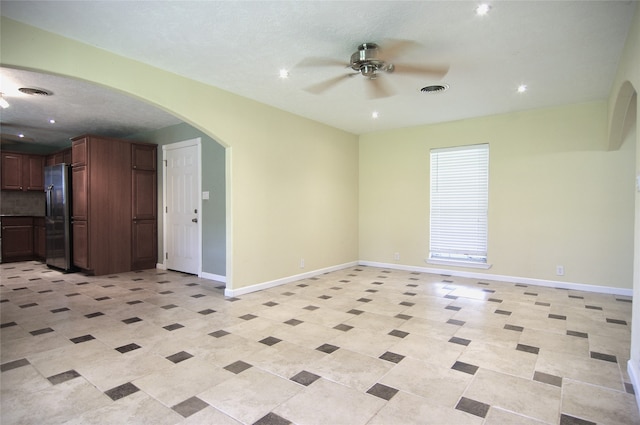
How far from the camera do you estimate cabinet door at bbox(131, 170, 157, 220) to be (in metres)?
6.38

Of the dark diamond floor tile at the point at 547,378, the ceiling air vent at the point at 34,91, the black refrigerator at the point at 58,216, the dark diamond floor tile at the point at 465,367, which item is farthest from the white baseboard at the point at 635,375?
the black refrigerator at the point at 58,216

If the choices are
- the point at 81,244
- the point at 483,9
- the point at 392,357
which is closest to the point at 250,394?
the point at 392,357

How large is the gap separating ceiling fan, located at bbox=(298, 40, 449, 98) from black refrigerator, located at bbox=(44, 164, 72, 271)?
516cm

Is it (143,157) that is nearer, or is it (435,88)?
(435,88)

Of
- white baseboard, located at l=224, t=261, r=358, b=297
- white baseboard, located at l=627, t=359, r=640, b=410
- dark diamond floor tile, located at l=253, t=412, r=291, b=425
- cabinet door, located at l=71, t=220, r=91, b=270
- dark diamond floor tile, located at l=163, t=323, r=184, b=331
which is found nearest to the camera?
dark diamond floor tile, located at l=253, t=412, r=291, b=425

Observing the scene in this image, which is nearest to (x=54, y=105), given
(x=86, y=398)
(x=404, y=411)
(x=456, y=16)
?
(x=86, y=398)

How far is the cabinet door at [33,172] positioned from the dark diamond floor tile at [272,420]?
8823 millimetres

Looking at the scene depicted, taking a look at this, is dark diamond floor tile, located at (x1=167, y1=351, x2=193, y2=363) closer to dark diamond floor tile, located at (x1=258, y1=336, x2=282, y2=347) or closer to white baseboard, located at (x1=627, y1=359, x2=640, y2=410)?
dark diamond floor tile, located at (x1=258, y1=336, x2=282, y2=347)

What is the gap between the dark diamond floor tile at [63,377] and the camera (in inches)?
92.4

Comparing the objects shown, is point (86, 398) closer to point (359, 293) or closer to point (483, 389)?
point (483, 389)

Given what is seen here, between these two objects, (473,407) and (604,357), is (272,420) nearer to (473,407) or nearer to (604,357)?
(473,407)

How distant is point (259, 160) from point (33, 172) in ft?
21.1

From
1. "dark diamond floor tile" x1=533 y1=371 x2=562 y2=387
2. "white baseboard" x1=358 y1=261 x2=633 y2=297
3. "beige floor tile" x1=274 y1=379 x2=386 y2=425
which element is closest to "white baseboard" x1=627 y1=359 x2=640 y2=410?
"dark diamond floor tile" x1=533 y1=371 x2=562 y2=387

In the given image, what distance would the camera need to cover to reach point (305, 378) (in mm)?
2398
